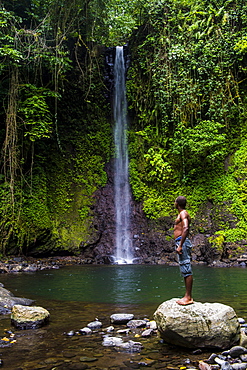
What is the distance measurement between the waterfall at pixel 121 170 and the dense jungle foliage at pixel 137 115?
→ 37 cm

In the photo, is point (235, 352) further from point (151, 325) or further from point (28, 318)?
point (28, 318)

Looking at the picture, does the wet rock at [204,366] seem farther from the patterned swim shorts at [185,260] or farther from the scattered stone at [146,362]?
→ the patterned swim shorts at [185,260]

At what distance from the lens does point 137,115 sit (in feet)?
52.3

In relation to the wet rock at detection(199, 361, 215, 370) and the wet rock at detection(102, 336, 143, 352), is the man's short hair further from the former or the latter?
the wet rock at detection(199, 361, 215, 370)

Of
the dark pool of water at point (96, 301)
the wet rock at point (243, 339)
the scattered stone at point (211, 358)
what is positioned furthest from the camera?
the wet rock at point (243, 339)

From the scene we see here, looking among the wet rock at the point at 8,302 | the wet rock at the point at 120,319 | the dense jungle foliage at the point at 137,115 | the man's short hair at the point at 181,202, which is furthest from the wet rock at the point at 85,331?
the dense jungle foliage at the point at 137,115

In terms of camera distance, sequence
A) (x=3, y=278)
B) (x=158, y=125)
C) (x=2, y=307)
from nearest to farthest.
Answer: (x=2, y=307) < (x=3, y=278) < (x=158, y=125)

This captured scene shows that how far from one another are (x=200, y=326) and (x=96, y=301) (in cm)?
283

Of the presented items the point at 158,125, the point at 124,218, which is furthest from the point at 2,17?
the point at 124,218

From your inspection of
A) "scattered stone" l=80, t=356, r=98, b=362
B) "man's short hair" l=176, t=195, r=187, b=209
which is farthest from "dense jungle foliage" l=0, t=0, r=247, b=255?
"scattered stone" l=80, t=356, r=98, b=362

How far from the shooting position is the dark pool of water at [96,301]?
129 inches

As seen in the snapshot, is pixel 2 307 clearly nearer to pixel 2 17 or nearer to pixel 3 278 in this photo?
pixel 3 278

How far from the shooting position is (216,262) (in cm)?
1129

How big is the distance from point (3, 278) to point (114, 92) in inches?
428
